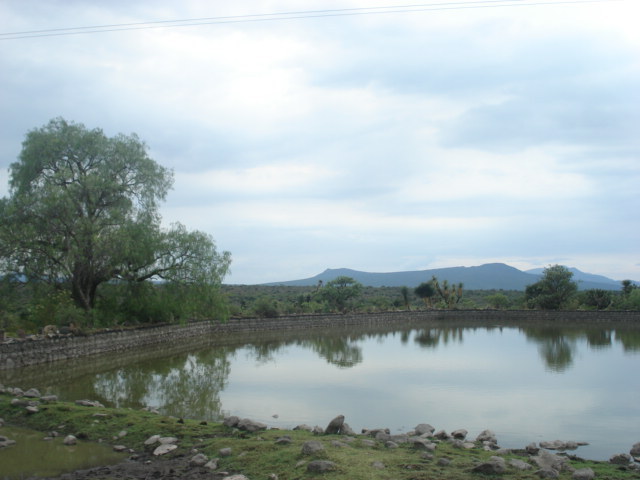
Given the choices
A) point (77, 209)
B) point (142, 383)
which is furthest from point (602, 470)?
point (77, 209)

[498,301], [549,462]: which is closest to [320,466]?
[549,462]

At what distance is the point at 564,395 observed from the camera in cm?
1162

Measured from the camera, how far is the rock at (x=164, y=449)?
21.3ft

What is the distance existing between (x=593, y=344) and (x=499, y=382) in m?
12.3

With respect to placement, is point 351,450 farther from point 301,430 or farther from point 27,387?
point 27,387

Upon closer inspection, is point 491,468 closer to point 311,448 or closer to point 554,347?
point 311,448

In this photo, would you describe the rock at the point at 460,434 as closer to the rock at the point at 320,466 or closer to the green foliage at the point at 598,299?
the rock at the point at 320,466

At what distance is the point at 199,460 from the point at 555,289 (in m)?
42.8

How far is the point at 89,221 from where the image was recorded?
18.4 m

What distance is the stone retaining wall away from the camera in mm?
15477

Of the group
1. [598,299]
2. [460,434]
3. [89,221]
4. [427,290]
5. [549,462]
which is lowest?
[460,434]

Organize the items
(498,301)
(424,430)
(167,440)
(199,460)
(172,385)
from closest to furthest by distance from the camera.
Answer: (199,460), (167,440), (424,430), (172,385), (498,301)

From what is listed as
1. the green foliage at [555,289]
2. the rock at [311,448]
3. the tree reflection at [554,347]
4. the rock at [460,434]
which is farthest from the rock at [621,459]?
the green foliage at [555,289]

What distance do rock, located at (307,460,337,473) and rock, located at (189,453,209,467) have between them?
1.35 meters
